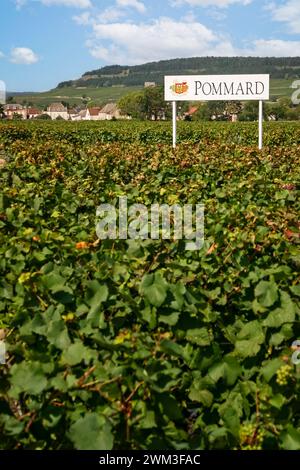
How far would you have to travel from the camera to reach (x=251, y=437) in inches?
71.1

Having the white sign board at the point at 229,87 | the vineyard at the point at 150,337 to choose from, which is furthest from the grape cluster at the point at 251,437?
the white sign board at the point at 229,87

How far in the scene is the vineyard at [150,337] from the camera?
1732mm

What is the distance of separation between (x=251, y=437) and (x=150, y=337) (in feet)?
1.63

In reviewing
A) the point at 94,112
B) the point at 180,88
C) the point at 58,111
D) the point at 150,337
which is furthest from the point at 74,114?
the point at 150,337

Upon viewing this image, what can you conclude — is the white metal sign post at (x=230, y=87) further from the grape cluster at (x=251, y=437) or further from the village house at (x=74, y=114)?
the village house at (x=74, y=114)

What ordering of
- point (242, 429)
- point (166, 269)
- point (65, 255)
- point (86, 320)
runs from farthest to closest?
1. point (65, 255)
2. point (166, 269)
3. point (86, 320)
4. point (242, 429)

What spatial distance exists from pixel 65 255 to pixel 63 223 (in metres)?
0.74

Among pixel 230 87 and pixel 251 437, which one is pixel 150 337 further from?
pixel 230 87

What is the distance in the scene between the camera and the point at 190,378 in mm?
2123

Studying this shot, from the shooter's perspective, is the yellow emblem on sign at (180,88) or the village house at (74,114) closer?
the yellow emblem on sign at (180,88)

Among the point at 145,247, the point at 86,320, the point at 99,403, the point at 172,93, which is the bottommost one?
the point at 99,403

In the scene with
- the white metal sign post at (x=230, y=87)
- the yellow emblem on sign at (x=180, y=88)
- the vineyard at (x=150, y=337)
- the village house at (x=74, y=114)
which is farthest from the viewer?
the village house at (x=74, y=114)
